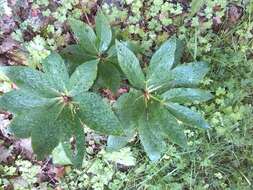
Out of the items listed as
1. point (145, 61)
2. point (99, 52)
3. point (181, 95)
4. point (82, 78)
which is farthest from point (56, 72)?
point (145, 61)

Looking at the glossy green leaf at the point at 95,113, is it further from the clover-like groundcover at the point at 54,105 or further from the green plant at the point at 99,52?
the green plant at the point at 99,52

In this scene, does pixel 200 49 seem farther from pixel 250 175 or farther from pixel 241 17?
pixel 250 175

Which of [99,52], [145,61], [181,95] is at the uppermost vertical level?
[99,52]

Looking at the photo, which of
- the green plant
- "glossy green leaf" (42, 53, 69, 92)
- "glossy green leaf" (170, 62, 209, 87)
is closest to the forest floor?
the green plant

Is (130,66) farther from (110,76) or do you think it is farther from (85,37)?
(85,37)

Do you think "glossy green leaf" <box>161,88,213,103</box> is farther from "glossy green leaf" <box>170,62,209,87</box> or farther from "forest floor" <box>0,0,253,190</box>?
"forest floor" <box>0,0,253,190</box>

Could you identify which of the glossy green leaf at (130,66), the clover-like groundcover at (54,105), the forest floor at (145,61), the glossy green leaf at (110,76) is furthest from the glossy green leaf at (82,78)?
the forest floor at (145,61)

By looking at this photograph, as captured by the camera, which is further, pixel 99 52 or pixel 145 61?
pixel 145 61
